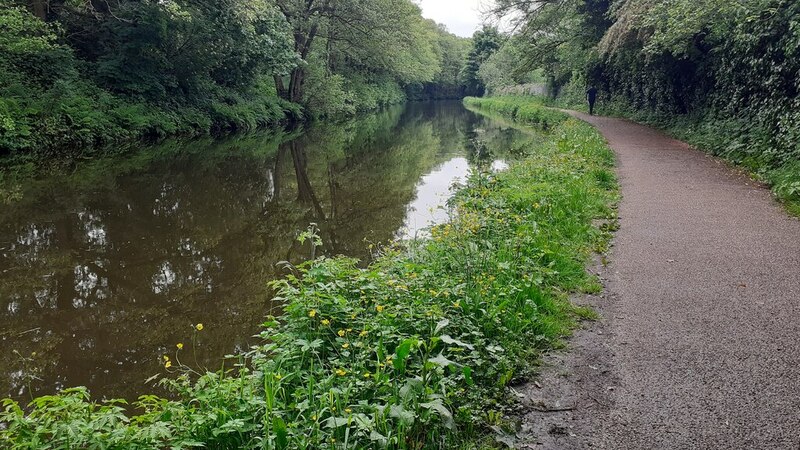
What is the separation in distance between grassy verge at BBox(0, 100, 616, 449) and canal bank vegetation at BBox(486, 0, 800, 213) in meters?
5.28

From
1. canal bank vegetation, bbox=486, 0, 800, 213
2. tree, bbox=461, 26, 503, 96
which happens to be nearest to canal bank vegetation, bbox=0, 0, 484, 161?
canal bank vegetation, bbox=486, 0, 800, 213

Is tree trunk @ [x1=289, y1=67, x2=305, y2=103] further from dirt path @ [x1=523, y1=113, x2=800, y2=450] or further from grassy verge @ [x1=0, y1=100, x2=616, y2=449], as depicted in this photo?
grassy verge @ [x1=0, y1=100, x2=616, y2=449]

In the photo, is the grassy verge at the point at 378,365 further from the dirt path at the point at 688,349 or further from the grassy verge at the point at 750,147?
the grassy verge at the point at 750,147

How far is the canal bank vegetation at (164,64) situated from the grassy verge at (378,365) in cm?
1421

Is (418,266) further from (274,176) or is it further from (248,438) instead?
(274,176)

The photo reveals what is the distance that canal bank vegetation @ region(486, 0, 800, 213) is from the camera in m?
9.82

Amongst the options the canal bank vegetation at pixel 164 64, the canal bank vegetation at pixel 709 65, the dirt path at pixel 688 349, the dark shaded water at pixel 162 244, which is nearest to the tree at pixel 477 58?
the canal bank vegetation at pixel 164 64

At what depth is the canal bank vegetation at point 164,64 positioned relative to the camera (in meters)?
15.6

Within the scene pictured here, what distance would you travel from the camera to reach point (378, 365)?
3.17m

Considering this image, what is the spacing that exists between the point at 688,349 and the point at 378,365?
2.45 m

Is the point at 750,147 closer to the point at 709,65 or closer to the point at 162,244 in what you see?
the point at 709,65

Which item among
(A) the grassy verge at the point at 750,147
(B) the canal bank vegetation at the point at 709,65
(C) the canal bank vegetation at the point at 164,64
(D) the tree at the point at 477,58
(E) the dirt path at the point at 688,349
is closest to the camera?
(E) the dirt path at the point at 688,349

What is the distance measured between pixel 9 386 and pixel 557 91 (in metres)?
39.9

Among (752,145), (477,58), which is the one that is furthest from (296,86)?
(477,58)
